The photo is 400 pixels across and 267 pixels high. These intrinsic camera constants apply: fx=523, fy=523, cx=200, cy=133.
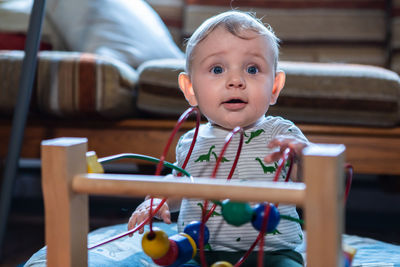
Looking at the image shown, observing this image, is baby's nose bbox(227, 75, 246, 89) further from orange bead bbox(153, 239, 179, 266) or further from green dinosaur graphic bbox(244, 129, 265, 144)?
orange bead bbox(153, 239, 179, 266)

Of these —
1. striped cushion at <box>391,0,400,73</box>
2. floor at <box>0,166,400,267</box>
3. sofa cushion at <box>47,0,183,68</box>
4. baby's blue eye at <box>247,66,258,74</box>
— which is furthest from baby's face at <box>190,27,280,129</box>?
striped cushion at <box>391,0,400,73</box>

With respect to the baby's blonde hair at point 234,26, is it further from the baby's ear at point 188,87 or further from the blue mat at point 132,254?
the blue mat at point 132,254

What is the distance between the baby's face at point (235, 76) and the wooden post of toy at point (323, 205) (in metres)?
0.32

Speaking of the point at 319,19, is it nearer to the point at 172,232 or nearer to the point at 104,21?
the point at 104,21

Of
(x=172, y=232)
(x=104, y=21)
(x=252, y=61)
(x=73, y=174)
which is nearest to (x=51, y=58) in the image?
(x=104, y=21)

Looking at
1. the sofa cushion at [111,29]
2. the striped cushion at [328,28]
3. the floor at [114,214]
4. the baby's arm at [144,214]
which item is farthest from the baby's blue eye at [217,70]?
the striped cushion at [328,28]

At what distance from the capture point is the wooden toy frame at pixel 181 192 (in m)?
0.52

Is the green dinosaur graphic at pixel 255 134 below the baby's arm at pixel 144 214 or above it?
above

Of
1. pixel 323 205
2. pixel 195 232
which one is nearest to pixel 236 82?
pixel 195 232

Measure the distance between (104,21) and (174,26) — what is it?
0.45 m

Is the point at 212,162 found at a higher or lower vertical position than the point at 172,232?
higher

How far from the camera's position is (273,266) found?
798 millimetres

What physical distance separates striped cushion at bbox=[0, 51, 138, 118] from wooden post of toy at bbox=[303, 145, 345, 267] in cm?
87

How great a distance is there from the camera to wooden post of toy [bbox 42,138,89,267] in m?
0.60
